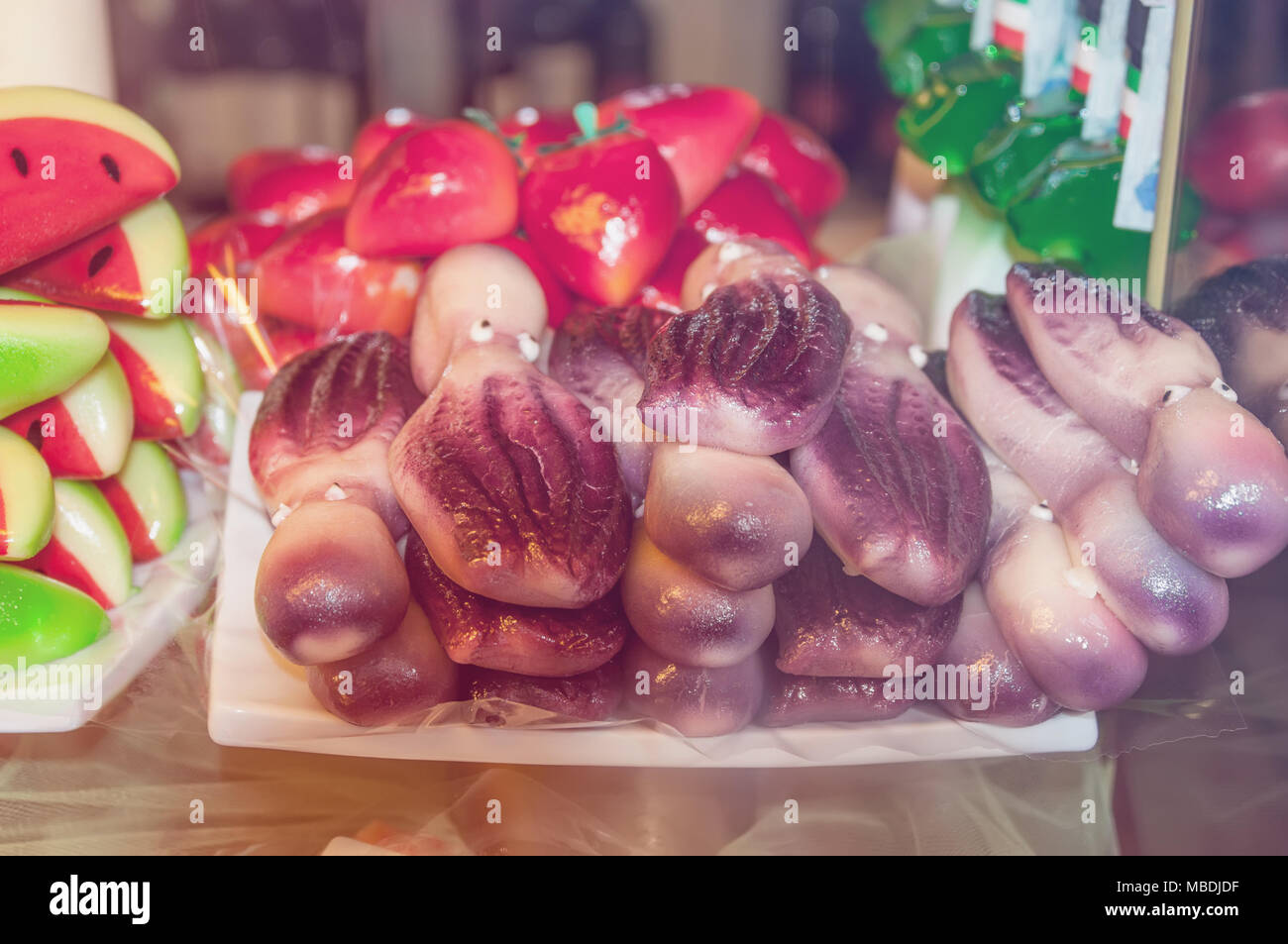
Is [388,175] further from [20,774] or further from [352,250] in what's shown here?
[20,774]

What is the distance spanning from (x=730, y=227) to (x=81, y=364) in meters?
0.55

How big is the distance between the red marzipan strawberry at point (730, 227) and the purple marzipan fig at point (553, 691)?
0.36 meters

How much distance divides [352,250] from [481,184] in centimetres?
13

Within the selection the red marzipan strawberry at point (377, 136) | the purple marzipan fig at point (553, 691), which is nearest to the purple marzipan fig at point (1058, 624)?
the purple marzipan fig at point (553, 691)

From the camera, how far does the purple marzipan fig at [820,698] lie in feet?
2.17

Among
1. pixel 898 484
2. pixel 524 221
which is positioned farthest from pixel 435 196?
pixel 898 484

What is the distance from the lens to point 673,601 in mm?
612

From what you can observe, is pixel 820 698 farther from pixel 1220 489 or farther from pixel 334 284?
pixel 334 284

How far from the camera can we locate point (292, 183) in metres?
1.16

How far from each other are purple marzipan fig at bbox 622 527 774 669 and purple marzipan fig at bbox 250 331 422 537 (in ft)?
0.54

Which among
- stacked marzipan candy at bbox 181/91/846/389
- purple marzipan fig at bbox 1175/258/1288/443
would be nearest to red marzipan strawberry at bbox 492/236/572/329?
stacked marzipan candy at bbox 181/91/846/389

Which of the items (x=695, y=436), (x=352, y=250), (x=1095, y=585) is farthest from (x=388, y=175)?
(x=1095, y=585)

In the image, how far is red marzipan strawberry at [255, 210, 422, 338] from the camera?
90 centimetres

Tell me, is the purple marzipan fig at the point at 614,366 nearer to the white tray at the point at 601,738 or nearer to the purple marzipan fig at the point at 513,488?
the purple marzipan fig at the point at 513,488
